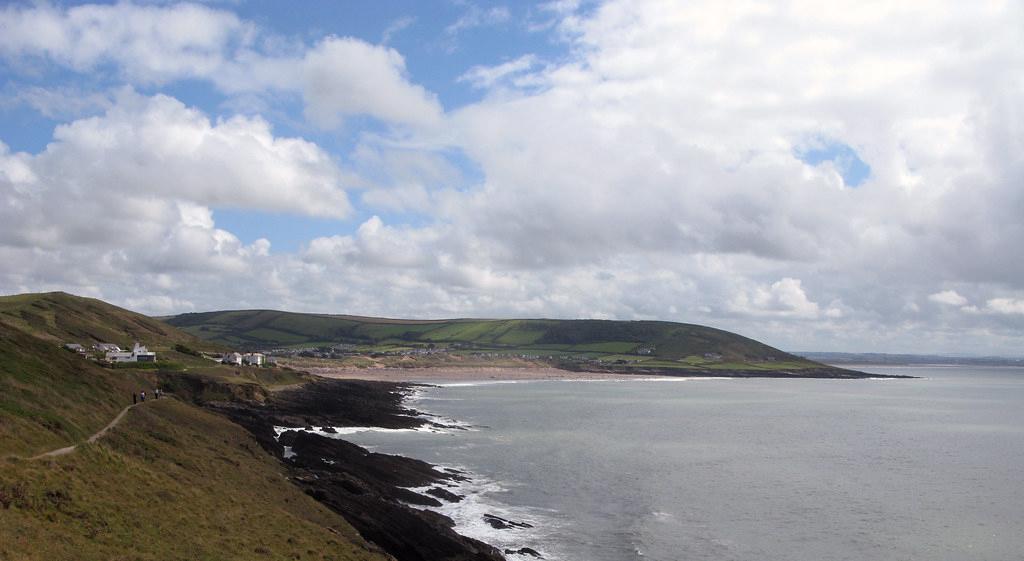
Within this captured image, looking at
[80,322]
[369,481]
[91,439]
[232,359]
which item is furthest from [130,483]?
[80,322]

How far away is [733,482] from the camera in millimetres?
59594

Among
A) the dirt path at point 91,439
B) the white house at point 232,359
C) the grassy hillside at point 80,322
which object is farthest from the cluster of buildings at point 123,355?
the dirt path at point 91,439

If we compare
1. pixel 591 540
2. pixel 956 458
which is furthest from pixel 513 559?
pixel 956 458

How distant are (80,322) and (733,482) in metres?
118

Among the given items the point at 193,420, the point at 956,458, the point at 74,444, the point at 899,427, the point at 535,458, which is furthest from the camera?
the point at 899,427

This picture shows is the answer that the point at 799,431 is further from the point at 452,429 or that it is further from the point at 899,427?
the point at 452,429

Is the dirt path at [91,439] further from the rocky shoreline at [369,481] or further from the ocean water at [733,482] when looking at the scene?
the ocean water at [733,482]

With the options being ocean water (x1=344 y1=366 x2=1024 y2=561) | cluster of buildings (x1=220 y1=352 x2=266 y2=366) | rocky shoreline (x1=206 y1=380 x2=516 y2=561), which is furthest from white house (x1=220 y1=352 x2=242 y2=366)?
ocean water (x1=344 y1=366 x2=1024 y2=561)

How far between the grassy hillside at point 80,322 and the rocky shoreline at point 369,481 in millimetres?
46474

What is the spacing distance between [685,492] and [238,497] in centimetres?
3428

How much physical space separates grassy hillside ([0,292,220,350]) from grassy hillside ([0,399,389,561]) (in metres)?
81.3

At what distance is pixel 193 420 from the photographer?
53625mm

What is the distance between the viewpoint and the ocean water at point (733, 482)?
135ft

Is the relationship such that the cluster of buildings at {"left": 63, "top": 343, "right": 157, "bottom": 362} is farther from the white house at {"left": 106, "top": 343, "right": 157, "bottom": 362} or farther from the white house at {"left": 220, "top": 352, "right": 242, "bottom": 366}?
the white house at {"left": 220, "top": 352, "right": 242, "bottom": 366}
